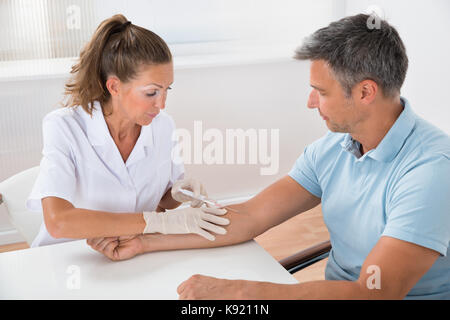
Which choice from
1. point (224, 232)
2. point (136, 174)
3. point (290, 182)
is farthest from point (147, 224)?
point (290, 182)

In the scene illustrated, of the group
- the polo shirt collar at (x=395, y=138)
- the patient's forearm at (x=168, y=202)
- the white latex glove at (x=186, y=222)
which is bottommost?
the patient's forearm at (x=168, y=202)

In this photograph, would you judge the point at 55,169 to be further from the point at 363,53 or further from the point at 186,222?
the point at 363,53

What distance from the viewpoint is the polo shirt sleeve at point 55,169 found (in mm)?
1487

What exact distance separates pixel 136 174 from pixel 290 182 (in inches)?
19.3

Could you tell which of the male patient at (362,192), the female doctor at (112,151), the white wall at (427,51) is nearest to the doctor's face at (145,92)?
the female doctor at (112,151)

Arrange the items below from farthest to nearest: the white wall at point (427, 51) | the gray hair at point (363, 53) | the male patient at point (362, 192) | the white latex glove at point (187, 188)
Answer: the white wall at point (427, 51) → the white latex glove at point (187, 188) → the gray hair at point (363, 53) → the male patient at point (362, 192)

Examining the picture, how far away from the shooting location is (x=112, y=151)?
5.42 ft

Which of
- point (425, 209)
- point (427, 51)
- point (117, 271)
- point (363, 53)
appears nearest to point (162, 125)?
point (117, 271)

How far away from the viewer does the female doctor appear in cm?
142

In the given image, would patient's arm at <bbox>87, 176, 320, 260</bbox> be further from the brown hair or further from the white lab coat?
the brown hair

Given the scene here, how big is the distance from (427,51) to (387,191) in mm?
1863

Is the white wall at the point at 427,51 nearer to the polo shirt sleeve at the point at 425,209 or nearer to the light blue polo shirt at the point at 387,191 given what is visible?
the light blue polo shirt at the point at 387,191

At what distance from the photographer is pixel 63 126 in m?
1.59

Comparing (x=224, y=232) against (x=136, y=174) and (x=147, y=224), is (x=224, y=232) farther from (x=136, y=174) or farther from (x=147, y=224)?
(x=136, y=174)
